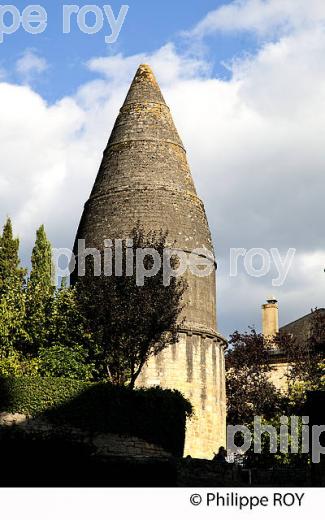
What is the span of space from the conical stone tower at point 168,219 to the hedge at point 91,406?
9971 millimetres

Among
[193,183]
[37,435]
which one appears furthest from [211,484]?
[193,183]

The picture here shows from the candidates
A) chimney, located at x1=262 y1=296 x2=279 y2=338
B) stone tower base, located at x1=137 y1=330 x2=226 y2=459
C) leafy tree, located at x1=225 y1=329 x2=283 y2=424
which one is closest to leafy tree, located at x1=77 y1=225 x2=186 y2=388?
stone tower base, located at x1=137 y1=330 x2=226 y2=459

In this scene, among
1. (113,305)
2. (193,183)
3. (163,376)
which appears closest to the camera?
(113,305)

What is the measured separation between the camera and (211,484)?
2320cm

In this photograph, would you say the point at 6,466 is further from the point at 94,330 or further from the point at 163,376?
the point at 163,376

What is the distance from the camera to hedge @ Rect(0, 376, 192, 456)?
2347 centimetres

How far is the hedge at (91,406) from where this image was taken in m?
23.5

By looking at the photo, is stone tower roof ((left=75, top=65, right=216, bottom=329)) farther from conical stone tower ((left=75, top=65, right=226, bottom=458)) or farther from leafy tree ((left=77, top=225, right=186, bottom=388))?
leafy tree ((left=77, top=225, right=186, bottom=388))

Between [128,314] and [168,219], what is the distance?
34.3 feet

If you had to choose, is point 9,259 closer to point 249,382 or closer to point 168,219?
point 168,219

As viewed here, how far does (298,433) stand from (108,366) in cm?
1073

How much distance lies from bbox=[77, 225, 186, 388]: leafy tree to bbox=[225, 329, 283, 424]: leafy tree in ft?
45.6

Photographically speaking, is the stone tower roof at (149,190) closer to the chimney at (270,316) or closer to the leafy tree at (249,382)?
the leafy tree at (249,382)

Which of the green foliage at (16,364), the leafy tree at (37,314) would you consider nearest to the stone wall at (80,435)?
the green foliage at (16,364)
